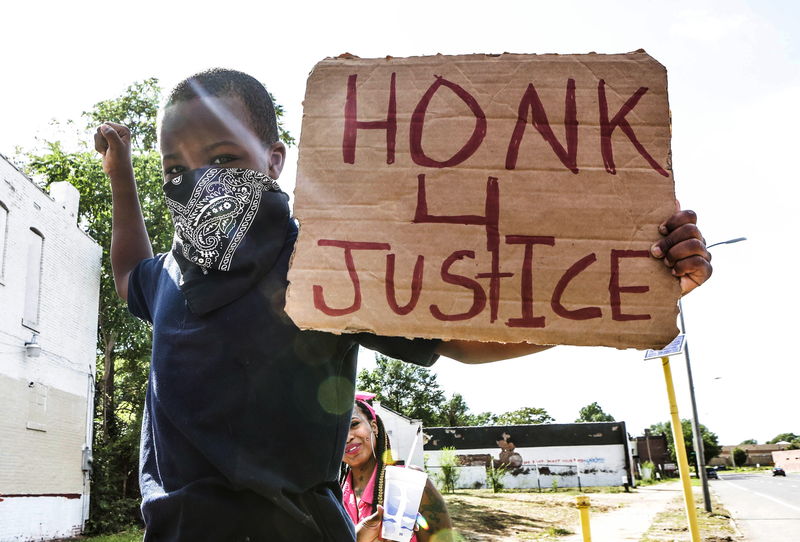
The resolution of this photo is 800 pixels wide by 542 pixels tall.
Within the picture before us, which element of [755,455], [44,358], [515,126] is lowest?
[755,455]

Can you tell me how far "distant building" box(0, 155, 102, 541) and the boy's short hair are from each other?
16.1 metres

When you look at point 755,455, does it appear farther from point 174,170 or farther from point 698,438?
point 174,170

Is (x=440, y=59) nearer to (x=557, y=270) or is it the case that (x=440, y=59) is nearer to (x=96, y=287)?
(x=557, y=270)

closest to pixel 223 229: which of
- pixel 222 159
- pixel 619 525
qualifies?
pixel 222 159

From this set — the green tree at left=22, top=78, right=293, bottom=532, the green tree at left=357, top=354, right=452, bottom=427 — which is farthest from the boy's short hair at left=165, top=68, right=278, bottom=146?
the green tree at left=357, top=354, right=452, bottom=427

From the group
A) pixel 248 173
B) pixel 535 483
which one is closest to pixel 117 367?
pixel 248 173

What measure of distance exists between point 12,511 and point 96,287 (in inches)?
302

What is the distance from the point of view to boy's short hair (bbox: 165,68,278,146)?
56.9 inches

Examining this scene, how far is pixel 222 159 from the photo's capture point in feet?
4.64

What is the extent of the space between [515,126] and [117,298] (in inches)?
983

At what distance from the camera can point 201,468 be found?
1.16m

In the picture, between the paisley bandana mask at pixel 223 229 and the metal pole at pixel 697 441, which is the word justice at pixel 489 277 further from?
the metal pole at pixel 697 441

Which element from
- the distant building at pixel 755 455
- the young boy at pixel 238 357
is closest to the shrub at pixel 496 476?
the young boy at pixel 238 357

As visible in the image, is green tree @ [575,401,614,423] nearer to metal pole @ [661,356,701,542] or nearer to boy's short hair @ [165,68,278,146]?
metal pole @ [661,356,701,542]
